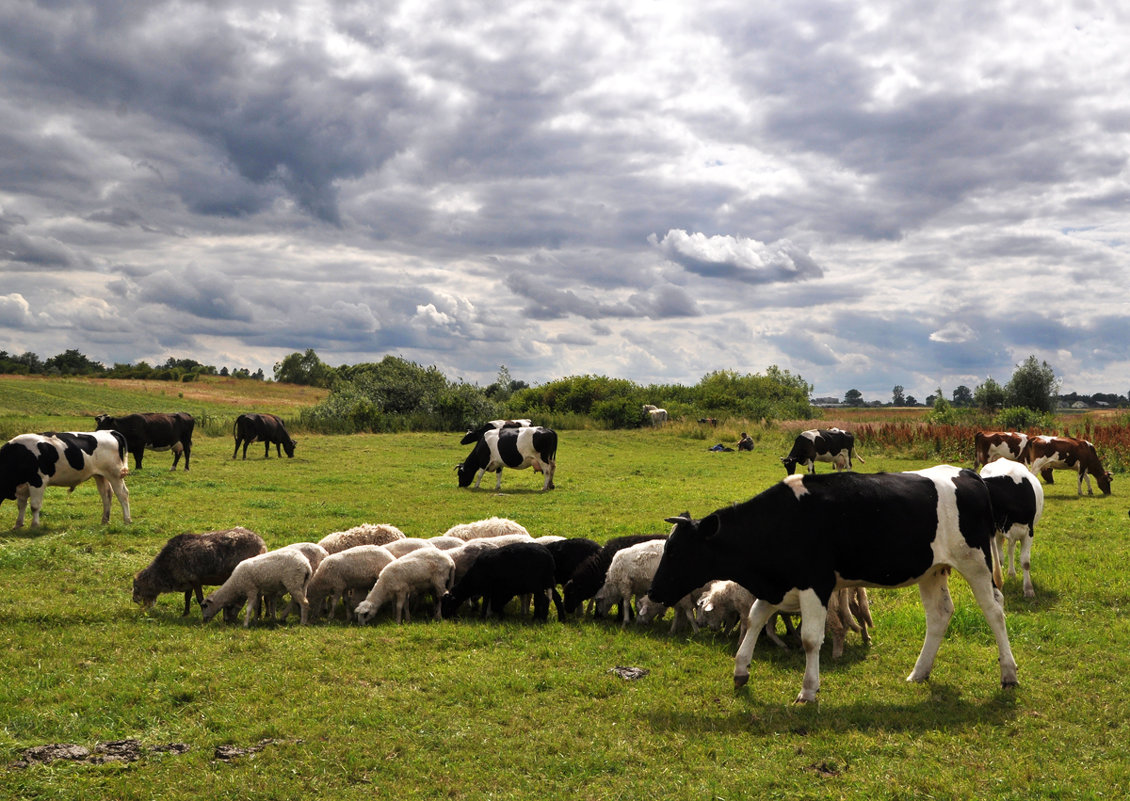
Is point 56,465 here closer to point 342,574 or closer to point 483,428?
point 342,574

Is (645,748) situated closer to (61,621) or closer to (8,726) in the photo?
(8,726)

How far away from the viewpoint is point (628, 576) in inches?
384

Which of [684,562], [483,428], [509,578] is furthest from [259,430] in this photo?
[684,562]

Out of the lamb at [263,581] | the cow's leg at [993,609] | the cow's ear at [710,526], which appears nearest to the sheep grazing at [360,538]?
the lamb at [263,581]

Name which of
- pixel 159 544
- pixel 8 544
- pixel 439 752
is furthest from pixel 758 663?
pixel 8 544

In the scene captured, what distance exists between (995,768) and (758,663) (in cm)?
261

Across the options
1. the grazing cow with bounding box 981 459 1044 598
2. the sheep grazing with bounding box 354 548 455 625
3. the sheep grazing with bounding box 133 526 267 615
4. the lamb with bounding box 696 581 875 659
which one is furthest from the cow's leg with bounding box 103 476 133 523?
the grazing cow with bounding box 981 459 1044 598

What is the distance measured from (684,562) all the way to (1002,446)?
18.1 metres

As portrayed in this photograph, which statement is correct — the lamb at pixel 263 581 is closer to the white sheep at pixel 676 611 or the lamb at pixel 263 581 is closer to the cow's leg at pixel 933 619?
the white sheep at pixel 676 611

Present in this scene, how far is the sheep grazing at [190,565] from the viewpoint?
10.1 metres

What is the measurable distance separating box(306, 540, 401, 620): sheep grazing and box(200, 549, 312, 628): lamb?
1.12 ft

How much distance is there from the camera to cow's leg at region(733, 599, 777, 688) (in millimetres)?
7340

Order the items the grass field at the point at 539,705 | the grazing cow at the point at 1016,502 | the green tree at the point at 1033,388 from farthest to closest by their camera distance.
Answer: the green tree at the point at 1033,388, the grazing cow at the point at 1016,502, the grass field at the point at 539,705

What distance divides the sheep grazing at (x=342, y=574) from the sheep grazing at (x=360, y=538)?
3.74 ft
